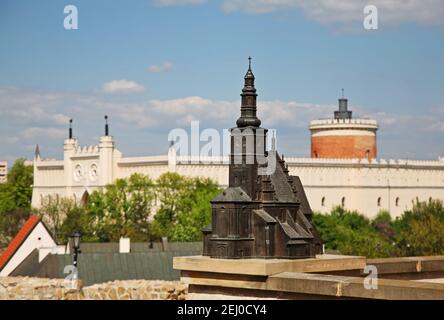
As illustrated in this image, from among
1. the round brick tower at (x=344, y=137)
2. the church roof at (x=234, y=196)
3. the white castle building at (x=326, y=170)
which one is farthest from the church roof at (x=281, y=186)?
the round brick tower at (x=344, y=137)

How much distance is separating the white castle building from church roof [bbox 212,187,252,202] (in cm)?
7486

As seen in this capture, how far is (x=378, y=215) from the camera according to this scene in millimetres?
102188

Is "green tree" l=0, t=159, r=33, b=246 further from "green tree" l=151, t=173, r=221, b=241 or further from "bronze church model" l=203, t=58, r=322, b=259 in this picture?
"bronze church model" l=203, t=58, r=322, b=259

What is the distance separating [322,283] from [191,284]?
218 centimetres

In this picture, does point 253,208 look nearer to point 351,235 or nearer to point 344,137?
point 351,235

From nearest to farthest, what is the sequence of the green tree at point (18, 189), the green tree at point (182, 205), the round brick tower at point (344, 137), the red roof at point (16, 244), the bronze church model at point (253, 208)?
the bronze church model at point (253, 208) → the red roof at point (16, 244) → the green tree at point (182, 205) → the green tree at point (18, 189) → the round brick tower at point (344, 137)

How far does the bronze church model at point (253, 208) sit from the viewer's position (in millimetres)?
14367

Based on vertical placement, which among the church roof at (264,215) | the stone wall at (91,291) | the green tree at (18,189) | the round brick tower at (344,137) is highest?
the round brick tower at (344,137)

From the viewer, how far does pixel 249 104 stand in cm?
1509

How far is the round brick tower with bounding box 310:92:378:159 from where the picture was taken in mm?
111688

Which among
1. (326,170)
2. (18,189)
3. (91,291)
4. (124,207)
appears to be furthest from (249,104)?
(18,189)

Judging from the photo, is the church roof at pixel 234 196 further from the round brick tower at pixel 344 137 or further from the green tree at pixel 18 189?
the round brick tower at pixel 344 137

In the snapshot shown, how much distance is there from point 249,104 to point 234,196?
1.24m

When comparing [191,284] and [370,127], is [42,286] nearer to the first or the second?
[191,284]
